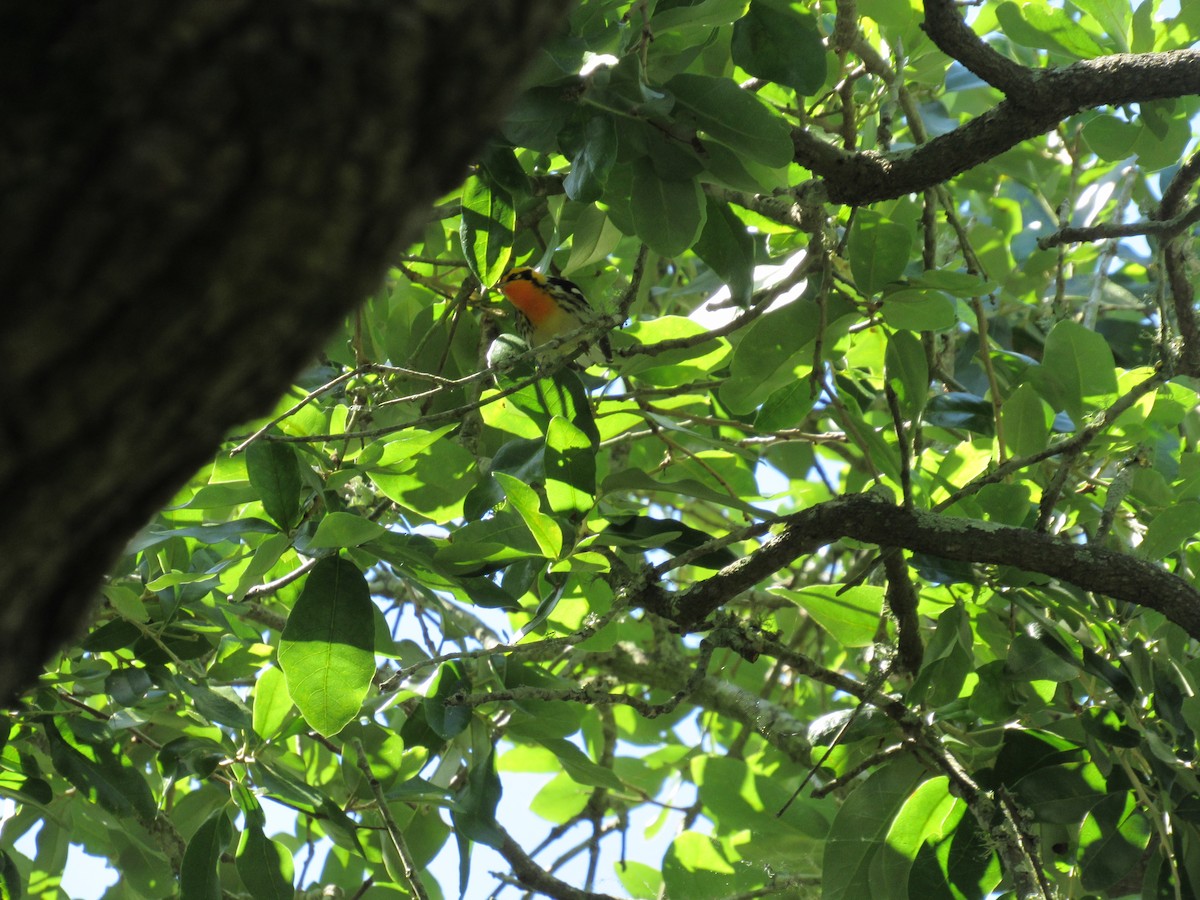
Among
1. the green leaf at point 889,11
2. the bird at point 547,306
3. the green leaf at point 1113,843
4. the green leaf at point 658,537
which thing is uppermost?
the bird at point 547,306

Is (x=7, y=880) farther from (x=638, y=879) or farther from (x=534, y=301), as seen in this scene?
(x=534, y=301)

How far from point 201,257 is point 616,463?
2.63 metres

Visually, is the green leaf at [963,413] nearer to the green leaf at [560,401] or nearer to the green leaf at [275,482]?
the green leaf at [560,401]

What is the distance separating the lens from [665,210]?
1.89 meters

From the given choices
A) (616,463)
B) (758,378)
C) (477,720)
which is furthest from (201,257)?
(616,463)

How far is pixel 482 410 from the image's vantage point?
2309mm

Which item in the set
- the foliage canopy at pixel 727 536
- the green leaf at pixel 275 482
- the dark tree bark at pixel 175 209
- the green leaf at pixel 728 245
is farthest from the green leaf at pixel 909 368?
the dark tree bark at pixel 175 209

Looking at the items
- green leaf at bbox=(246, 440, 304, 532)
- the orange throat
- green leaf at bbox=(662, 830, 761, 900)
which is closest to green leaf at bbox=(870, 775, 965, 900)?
green leaf at bbox=(662, 830, 761, 900)

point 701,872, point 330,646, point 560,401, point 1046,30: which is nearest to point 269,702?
point 330,646

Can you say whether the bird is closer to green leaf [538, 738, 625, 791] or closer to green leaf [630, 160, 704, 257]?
green leaf [538, 738, 625, 791]

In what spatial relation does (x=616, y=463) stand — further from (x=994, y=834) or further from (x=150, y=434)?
(x=150, y=434)

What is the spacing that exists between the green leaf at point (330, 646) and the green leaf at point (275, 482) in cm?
10

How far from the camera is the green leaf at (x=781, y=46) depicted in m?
1.94

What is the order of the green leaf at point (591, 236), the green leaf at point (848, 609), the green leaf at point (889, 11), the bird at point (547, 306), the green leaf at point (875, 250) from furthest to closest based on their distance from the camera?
the bird at point (547, 306), the green leaf at point (889, 11), the green leaf at point (591, 236), the green leaf at point (848, 609), the green leaf at point (875, 250)
